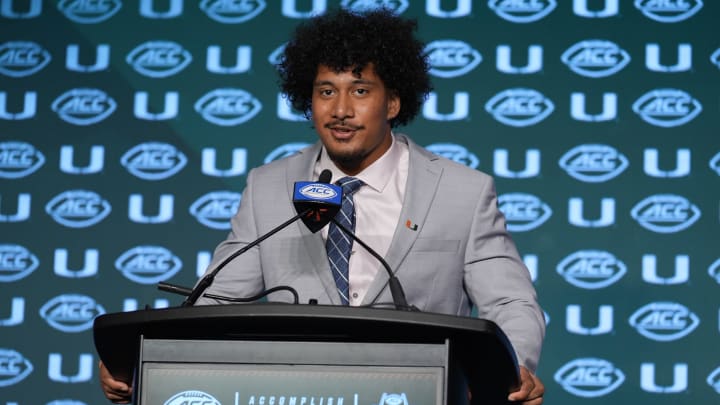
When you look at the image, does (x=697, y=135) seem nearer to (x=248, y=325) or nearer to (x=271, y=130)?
(x=271, y=130)

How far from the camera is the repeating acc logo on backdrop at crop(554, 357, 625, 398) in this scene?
4.41 metres

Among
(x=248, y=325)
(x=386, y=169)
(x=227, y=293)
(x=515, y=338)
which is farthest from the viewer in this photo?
(x=386, y=169)

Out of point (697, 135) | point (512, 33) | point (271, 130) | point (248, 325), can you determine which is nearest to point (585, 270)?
point (697, 135)

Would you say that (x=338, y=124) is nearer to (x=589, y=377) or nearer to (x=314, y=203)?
(x=314, y=203)

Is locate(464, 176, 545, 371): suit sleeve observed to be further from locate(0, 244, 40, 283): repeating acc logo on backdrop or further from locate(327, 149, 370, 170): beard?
locate(0, 244, 40, 283): repeating acc logo on backdrop

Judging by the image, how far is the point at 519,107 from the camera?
14.8ft

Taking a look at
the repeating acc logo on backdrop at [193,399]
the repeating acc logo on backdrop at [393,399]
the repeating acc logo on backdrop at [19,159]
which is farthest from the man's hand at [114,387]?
the repeating acc logo on backdrop at [19,159]

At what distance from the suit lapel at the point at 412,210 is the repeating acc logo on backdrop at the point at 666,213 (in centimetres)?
207

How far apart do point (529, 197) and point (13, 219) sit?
2.28 metres

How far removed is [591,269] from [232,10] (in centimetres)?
193

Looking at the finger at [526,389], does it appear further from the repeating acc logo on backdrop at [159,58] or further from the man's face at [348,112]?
the repeating acc logo on backdrop at [159,58]

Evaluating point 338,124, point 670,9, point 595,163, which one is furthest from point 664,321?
point 338,124

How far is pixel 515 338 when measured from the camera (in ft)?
6.63

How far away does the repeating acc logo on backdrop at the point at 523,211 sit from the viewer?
4449 mm
